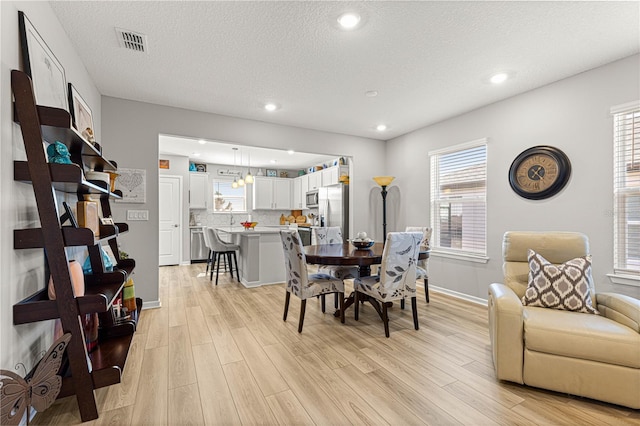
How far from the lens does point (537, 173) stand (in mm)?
3195

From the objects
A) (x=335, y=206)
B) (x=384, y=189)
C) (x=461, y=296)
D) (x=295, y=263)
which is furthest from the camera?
(x=335, y=206)

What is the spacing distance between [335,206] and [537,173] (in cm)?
337

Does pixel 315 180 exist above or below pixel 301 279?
above

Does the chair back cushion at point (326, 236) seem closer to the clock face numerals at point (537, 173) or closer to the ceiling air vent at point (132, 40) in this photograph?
the clock face numerals at point (537, 173)

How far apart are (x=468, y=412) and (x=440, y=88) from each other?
2960 mm

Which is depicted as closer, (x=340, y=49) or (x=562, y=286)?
(x=562, y=286)

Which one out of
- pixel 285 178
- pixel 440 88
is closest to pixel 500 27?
pixel 440 88

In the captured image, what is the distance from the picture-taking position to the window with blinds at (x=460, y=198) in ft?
12.6

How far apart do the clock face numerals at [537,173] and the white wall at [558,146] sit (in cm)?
14

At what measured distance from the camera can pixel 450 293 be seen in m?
4.14

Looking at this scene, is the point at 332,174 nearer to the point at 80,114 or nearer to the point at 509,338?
the point at 80,114

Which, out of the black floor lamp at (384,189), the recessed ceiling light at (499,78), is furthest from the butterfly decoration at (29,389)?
the black floor lamp at (384,189)

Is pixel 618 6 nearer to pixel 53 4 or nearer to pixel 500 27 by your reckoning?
pixel 500 27

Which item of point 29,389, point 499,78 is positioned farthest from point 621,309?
point 29,389
